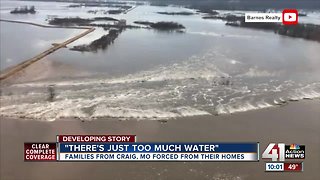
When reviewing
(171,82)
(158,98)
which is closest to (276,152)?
(158,98)

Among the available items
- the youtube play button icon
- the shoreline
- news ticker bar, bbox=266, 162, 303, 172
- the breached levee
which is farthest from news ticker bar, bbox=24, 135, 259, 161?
the youtube play button icon

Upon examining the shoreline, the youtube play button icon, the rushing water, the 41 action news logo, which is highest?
the youtube play button icon

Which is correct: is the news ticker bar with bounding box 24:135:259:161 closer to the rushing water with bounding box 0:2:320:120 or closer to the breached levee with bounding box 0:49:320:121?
the breached levee with bounding box 0:49:320:121

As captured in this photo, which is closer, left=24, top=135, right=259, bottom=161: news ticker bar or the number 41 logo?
left=24, top=135, right=259, bottom=161: news ticker bar

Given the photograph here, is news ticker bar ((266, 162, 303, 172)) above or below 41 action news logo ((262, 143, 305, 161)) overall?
below

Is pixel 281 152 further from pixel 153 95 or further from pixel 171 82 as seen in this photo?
pixel 171 82
